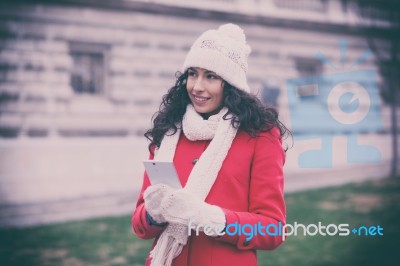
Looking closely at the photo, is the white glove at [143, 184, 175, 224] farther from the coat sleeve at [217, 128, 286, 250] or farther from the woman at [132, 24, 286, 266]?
the coat sleeve at [217, 128, 286, 250]

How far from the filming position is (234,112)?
2234 mm

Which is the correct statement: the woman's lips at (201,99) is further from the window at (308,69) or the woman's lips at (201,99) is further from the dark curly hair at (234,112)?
the window at (308,69)

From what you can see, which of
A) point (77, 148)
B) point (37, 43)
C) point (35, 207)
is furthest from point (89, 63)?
point (35, 207)

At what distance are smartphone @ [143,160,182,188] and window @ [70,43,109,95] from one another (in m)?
8.38

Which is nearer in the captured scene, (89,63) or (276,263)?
(276,263)

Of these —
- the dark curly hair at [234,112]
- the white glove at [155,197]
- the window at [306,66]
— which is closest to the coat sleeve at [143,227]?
the white glove at [155,197]

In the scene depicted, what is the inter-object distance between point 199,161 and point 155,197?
0.86 feet

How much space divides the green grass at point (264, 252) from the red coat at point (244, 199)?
3493 mm

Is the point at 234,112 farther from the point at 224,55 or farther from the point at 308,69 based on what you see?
the point at 308,69

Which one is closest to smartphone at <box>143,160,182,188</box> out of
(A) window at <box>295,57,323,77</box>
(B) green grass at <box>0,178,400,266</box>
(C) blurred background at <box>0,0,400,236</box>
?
(B) green grass at <box>0,178,400,266</box>

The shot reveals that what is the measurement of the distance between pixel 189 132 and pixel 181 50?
8.69m

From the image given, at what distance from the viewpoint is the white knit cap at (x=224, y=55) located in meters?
2.27

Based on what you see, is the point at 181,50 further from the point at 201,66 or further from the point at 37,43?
the point at 201,66

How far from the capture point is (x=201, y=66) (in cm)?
227
